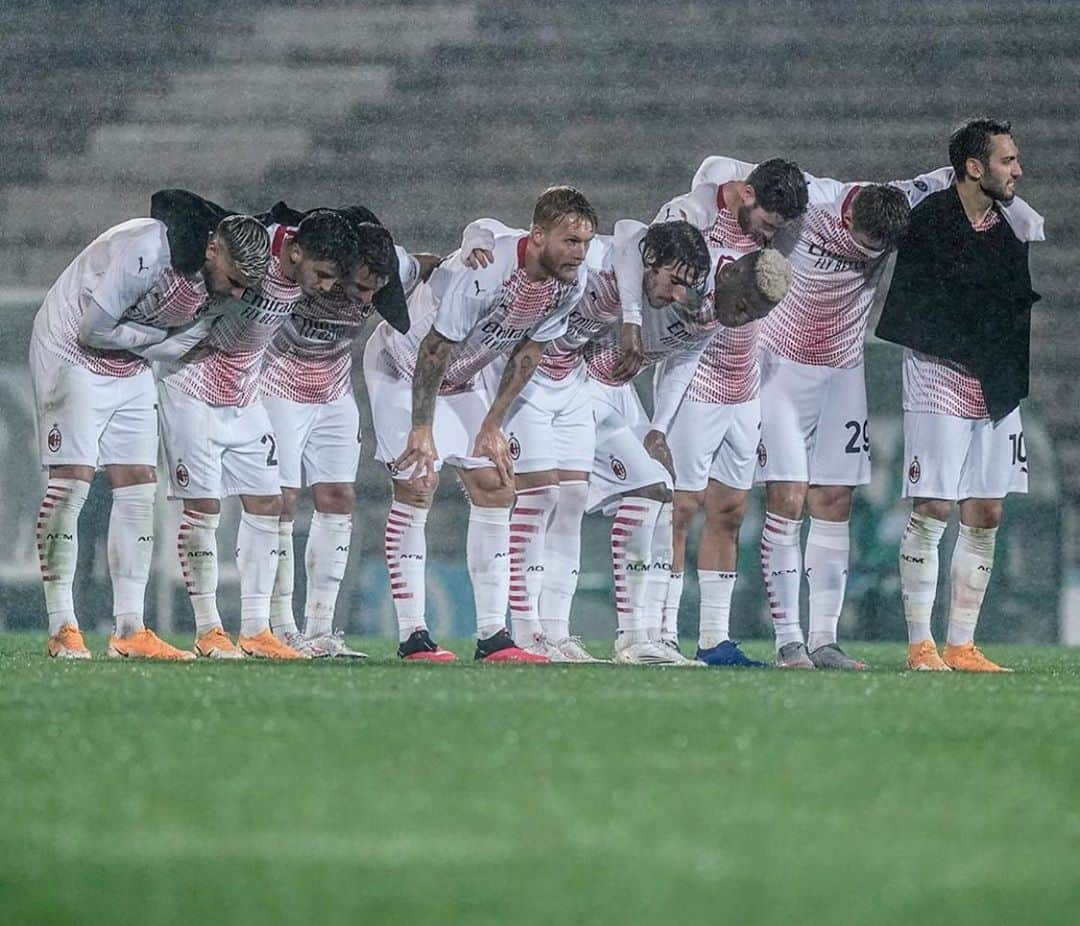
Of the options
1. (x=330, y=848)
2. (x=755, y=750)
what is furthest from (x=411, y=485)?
(x=330, y=848)

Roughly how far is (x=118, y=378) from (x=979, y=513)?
9.27 feet

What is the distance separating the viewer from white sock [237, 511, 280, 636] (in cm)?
736

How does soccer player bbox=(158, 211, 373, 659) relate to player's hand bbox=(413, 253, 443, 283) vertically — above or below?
below

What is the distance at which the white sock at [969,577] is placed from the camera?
7.04 metres

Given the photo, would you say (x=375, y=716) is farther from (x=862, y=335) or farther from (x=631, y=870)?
(x=862, y=335)

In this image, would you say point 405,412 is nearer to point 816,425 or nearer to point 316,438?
point 316,438

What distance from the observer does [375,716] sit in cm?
450

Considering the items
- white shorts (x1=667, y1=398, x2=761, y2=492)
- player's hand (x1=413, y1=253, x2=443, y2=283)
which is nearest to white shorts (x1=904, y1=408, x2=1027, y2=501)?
white shorts (x1=667, y1=398, x2=761, y2=492)

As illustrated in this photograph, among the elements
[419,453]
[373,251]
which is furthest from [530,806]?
[373,251]

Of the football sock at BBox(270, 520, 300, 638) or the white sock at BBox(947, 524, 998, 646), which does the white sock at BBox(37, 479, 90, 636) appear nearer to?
the football sock at BBox(270, 520, 300, 638)

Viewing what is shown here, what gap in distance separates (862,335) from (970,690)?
198cm

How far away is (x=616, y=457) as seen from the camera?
24.3 feet

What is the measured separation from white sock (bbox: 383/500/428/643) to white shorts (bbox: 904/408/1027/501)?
1.69 metres

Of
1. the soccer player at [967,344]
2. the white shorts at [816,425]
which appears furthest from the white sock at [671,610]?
the soccer player at [967,344]
